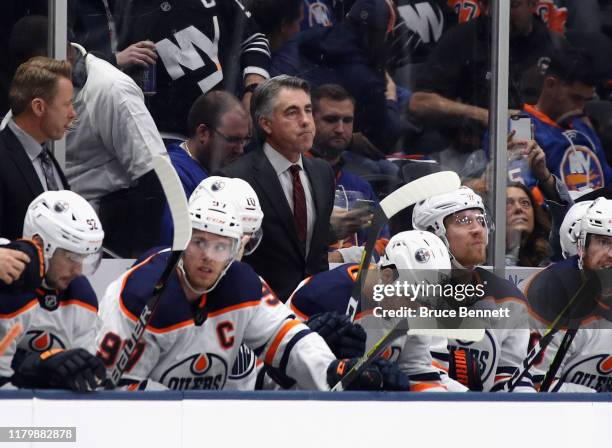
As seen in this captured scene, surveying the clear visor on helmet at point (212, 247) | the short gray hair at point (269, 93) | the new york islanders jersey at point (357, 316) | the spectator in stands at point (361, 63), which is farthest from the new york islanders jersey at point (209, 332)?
the spectator in stands at point (361, 63)

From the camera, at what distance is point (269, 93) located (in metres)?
4.54

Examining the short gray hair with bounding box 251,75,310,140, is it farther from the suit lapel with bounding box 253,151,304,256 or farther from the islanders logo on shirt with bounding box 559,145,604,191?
the islanders logo on shirt with bounding box 559,145,604,191

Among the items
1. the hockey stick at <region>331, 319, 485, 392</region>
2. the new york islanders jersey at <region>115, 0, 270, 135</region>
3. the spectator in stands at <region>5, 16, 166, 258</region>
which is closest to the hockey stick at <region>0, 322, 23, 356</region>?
the hockey stick at <region>331, 319, 485, 392</region>

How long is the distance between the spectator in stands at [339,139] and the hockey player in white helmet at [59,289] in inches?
48.0

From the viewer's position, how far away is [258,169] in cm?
448

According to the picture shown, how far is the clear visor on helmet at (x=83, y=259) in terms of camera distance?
3.60 m

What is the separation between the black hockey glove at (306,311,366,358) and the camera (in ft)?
12.5

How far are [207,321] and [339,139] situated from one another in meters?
1.18

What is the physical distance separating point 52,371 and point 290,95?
5.02 ft

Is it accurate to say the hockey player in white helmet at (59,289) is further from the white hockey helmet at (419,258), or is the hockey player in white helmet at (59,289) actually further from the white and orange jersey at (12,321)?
the white hockey helmet at (419,258)

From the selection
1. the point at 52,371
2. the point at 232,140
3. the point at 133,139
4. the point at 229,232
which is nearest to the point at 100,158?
the point at 133,139

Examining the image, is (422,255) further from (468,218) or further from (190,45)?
(190,45)

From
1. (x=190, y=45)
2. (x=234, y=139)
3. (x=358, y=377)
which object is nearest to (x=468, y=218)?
(x=234, y=139)

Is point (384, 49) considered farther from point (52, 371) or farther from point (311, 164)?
point (52, 371)
